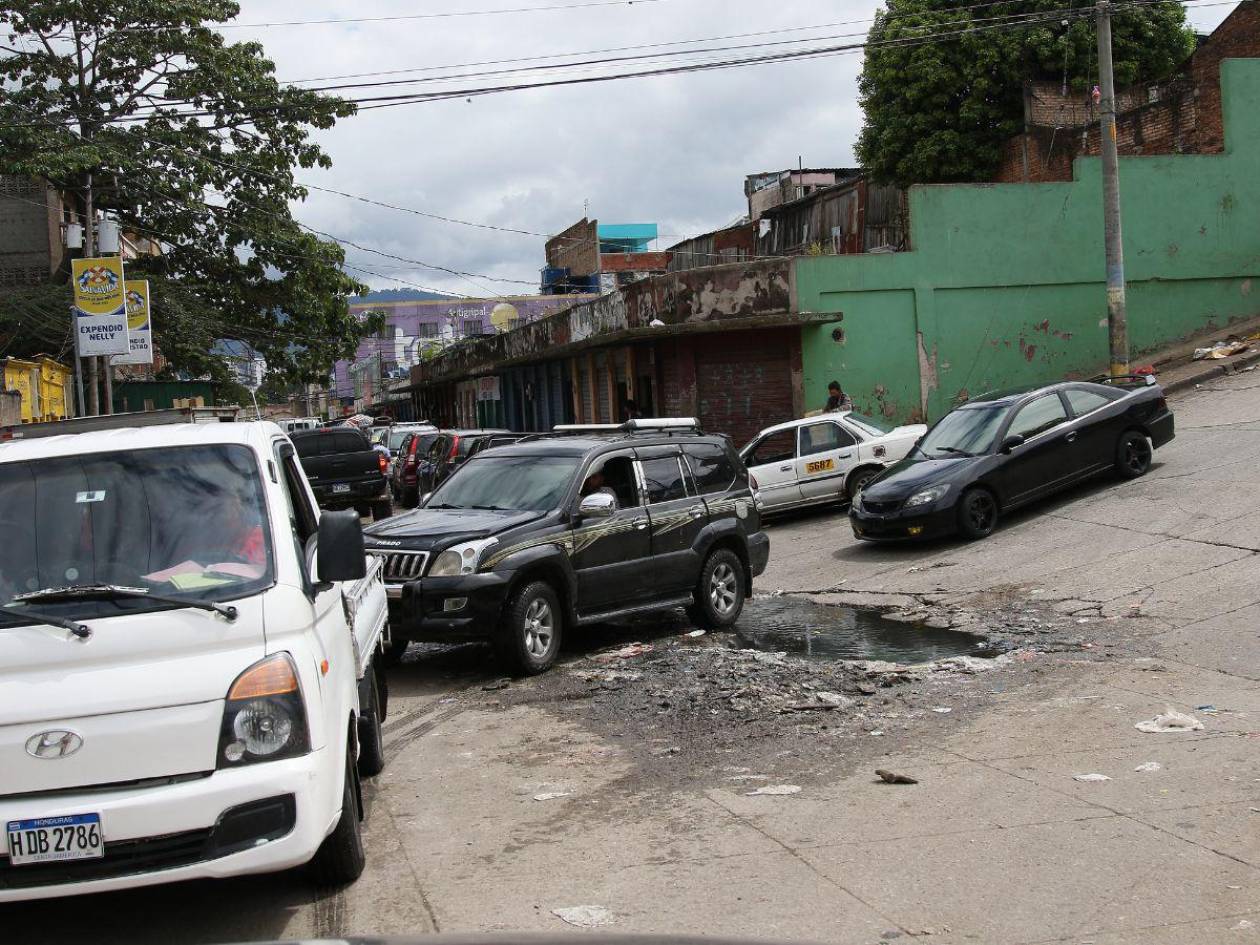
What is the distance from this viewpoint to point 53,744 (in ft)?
14.2

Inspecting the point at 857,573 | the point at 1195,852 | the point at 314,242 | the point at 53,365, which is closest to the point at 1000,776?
the point at 1195,852

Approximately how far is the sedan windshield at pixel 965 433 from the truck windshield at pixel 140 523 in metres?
11.8

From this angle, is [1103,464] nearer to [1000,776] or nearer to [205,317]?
[1000,776]

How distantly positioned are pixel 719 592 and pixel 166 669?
303 inches

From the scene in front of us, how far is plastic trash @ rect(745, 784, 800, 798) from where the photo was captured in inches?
253

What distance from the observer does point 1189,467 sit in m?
16.2

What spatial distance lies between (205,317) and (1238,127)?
2512 cm

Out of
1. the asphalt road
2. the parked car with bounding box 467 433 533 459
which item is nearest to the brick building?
the parked car with bounding box 467 433 533 459

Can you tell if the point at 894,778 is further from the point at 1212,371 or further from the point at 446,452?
the point at 1212,371

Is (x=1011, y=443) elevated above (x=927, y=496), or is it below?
above

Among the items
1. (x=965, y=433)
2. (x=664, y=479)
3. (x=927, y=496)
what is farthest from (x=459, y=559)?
(x=965, y=433)

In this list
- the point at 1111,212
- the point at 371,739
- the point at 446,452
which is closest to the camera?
the point at 371,739

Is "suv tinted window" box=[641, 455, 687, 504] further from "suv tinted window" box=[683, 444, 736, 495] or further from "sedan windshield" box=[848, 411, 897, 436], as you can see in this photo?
"sedan windshield" box=[848, 411, 897, 436]

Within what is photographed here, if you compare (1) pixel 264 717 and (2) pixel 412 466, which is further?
(2) pixel 412 466
